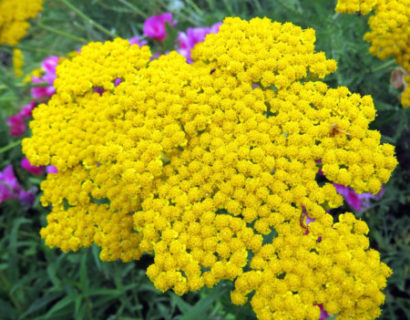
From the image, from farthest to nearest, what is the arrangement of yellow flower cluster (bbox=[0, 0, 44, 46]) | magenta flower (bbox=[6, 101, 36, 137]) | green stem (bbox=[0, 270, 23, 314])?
magenta flower (bbox=[6, 101, 36, 137])
yellow flower cluster (bbox=[0, 0, 44, 46])
green stem (bbox=[0, 270, 23, 314])

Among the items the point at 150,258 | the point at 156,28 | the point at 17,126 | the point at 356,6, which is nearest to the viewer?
the point at 356,6

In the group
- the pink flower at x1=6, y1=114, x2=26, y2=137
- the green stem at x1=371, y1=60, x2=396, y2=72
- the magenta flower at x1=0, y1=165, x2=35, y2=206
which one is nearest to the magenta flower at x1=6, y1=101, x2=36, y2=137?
the pink flower at x1=6, y1=114, x2=26, y2=137

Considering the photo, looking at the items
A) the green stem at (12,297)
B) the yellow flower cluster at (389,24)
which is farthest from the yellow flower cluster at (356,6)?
the green stem at (12,297)

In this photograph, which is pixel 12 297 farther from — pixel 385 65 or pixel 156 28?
pixel 385 65

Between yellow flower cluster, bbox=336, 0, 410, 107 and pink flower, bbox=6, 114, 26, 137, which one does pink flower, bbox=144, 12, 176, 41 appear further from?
yellow flower cluster, bbox=336, 0, 410, 107

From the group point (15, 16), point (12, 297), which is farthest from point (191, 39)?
point (12, 297)

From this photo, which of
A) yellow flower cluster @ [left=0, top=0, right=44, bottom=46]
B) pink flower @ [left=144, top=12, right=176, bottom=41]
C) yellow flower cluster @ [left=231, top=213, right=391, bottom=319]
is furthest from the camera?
pink flower @ [left=144, top=12, right=176, bottom=41]

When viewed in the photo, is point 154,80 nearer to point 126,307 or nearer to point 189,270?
point 189,270
